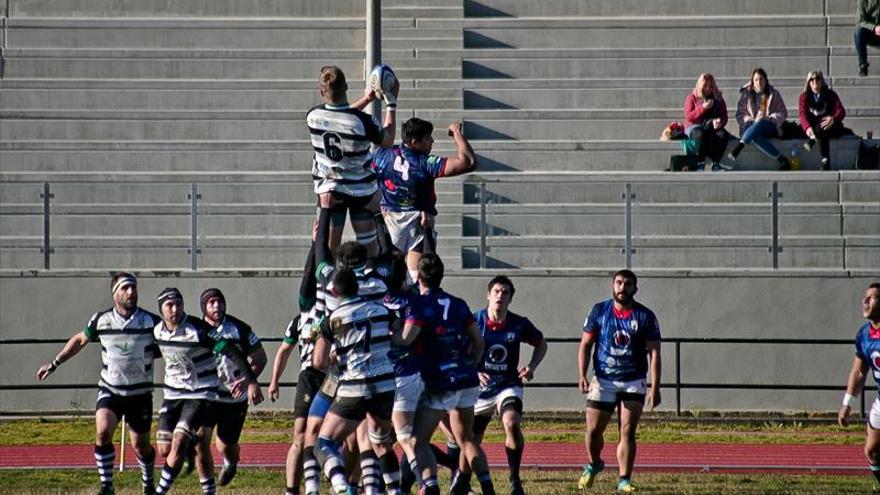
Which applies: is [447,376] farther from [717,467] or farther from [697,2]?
[697,2]

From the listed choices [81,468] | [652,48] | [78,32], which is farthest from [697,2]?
[81,468]

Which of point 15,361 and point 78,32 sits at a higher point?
point 78,32

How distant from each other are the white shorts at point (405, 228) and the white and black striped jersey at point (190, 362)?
85.3 inches

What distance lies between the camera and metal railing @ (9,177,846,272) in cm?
2325

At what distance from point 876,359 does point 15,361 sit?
12.6 metres

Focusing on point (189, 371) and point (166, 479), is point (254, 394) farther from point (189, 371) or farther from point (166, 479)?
point (189, 371)

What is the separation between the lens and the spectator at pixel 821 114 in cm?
2550

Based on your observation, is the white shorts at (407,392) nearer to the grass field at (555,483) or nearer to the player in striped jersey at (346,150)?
the player in striped jersey at (346,150)

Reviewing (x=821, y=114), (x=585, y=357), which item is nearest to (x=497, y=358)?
(x=585, y=357)

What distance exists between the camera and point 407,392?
13.7 meters

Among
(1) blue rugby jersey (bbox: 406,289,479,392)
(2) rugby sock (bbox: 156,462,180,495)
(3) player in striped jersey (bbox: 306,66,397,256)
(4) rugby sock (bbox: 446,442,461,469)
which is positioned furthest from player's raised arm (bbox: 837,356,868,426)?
(2) rugby sock (bbox: 156,462,180,495)

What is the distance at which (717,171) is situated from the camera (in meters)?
25.2

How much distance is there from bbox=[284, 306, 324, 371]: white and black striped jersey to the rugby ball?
1.78 m

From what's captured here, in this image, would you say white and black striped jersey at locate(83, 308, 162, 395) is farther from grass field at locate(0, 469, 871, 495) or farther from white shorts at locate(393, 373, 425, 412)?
white shorts at locate(393, 373, 425, 412)
